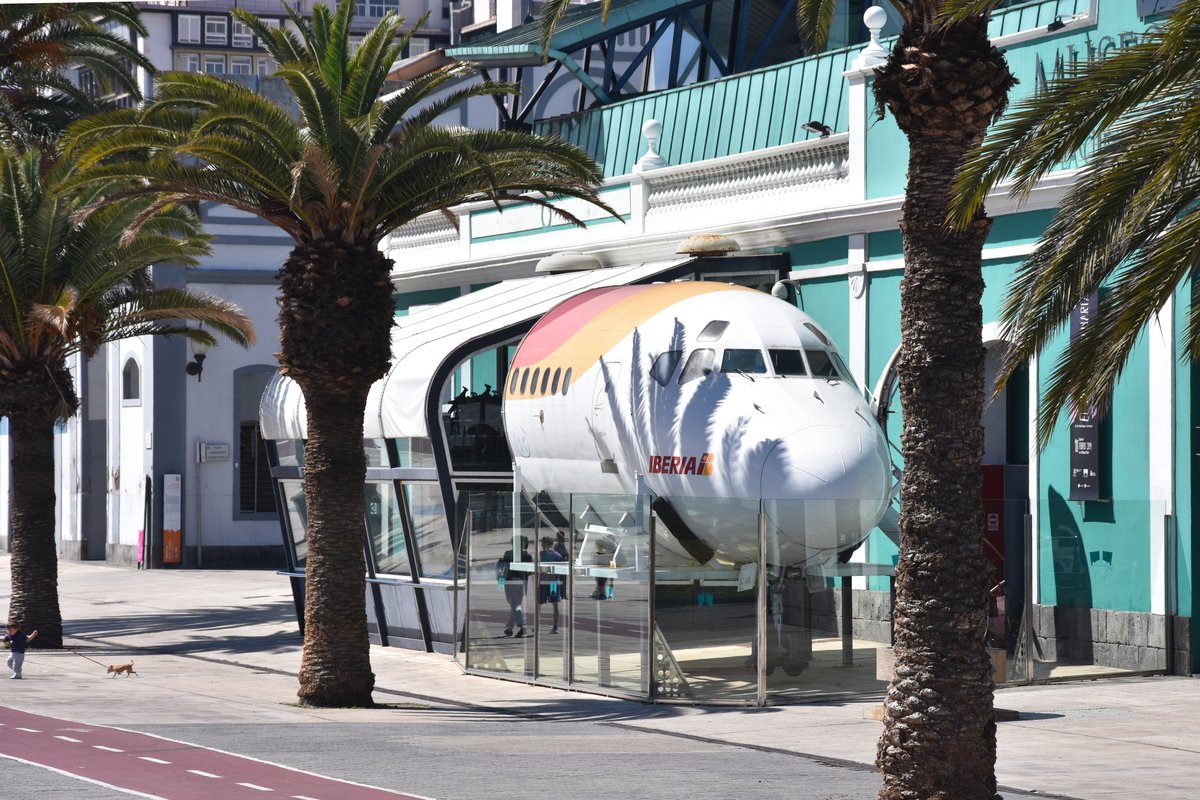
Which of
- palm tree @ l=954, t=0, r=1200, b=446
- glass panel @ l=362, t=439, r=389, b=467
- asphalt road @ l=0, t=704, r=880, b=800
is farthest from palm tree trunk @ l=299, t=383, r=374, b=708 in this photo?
palm tree @ l=954, t=0, r=1200, b=446

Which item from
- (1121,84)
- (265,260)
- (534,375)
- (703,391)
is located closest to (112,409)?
(265,260)

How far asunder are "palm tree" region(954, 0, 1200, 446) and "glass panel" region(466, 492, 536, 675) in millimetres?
9028

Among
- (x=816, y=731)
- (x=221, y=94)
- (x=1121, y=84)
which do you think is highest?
(x=221, y=94)

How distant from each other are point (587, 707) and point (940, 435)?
8679 mm

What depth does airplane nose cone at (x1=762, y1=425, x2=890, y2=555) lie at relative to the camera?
18.3m

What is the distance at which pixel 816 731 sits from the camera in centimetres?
1652

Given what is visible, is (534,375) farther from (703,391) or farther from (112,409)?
(112,409)

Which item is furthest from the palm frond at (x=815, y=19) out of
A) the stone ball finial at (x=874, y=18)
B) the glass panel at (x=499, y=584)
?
the stone ball finial at (x=874, y=18)

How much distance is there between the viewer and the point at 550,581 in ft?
67.9

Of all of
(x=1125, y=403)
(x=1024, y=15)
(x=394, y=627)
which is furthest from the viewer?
(x=394, y=627)

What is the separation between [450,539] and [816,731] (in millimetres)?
8253

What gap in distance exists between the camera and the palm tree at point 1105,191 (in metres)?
10.8

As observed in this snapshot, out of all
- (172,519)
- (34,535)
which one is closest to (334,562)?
(34,535)

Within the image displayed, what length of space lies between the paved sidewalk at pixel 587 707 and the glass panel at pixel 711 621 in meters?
0.39
